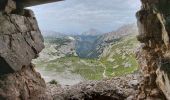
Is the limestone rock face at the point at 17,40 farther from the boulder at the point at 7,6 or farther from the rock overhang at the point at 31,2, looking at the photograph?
the rock overhang at the point at 31,2

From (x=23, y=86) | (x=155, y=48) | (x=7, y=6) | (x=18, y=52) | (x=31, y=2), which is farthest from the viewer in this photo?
(x=31, y=2)

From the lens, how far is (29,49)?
48.5 metres

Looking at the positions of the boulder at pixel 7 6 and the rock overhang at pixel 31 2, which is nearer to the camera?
the boulder at pixel 7 6

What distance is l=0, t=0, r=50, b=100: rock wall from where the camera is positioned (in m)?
44.3

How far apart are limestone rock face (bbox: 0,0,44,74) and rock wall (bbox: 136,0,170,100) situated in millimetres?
13950

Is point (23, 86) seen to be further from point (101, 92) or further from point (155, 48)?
point (101, 92)

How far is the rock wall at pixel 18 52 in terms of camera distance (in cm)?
4428

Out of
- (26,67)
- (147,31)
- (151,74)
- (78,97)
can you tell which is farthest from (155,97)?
(78,97)

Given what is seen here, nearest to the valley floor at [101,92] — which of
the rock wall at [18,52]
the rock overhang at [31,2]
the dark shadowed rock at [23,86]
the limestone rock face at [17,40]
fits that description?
the dark shadowed rock at [23,86]

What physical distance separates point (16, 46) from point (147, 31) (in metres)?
15.7

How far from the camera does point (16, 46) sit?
A: 150 ft

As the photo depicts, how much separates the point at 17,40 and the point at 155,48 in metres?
16.6

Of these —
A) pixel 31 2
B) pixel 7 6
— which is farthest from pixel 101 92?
pixel 7 6

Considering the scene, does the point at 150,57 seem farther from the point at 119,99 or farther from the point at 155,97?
the point at 119,99
